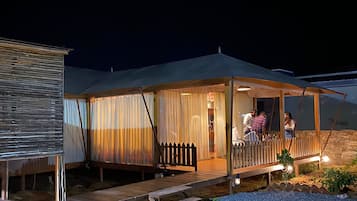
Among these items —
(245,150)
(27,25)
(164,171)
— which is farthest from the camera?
(27,25)

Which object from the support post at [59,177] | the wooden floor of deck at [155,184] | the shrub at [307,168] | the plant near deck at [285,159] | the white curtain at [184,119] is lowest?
the shrub at [307,168]

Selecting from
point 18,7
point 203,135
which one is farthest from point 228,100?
point 18,7

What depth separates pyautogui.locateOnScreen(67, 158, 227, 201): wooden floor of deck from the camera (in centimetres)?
700

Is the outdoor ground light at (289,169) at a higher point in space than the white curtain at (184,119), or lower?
lower

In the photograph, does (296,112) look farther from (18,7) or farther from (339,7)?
(18,7)

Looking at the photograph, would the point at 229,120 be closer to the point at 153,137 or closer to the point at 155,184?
the point at 155,184

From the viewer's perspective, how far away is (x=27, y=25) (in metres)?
26.4

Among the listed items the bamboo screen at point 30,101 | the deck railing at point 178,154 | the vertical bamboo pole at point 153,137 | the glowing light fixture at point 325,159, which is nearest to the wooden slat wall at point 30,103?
the bamboo screen at point 30,101

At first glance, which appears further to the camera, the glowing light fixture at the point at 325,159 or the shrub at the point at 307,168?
the glowing light fixture at the point at 325,159

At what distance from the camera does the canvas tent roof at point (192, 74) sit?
875cm

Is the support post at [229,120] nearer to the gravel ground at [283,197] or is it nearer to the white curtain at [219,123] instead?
the gravel ground at [283,197]

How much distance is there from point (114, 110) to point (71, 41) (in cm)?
2034

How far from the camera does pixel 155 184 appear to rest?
827cm

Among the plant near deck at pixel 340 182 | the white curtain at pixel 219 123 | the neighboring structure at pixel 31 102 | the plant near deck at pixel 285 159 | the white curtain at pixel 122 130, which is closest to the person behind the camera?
the neighboring structure at pixel 31 102
